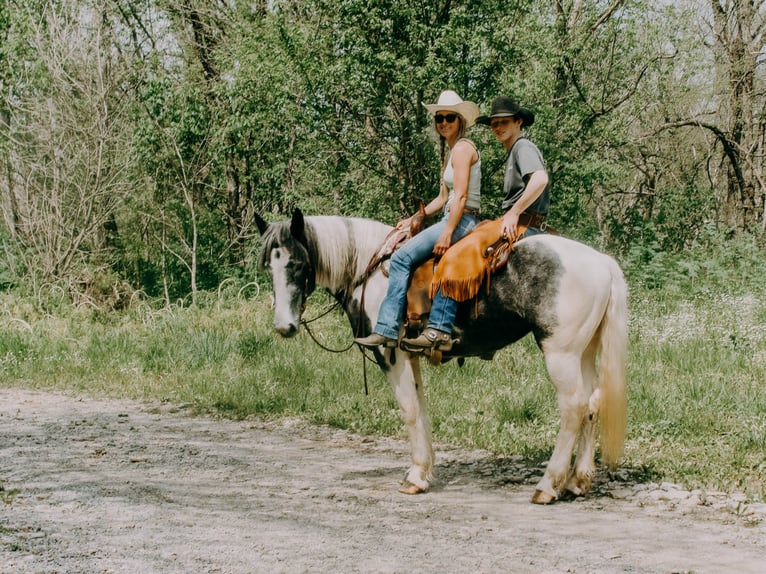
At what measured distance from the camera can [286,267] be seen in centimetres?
537

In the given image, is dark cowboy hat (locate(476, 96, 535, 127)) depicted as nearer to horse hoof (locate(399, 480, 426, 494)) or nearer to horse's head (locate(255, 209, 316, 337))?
horse's head (locate(255, 209, 316, 337))

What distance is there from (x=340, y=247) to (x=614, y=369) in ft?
6.77

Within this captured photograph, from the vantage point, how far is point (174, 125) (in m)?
14.8

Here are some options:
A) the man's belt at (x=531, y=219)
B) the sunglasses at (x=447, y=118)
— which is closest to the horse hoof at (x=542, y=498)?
the man's belt at (x=531, y=219)

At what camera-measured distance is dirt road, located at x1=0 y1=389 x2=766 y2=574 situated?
12.6 feet

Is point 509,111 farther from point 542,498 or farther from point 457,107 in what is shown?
point 542,498

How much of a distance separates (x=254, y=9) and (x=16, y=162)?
209 inches

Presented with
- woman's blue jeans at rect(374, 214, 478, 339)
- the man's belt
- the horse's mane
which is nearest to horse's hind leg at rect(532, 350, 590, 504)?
the man's belt

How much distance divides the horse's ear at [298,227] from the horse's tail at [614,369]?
2.08 meters

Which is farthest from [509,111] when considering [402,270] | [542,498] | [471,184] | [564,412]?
[542,498]

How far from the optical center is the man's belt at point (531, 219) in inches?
208

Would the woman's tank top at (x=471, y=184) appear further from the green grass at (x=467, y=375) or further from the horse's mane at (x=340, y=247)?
the green grass at (x=467, y=375)

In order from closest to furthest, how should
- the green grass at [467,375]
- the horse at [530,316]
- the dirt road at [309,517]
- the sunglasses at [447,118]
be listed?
the dirt road at [309,517]
the horse at [530,316]
the sunglasses at [447,118]
the green grass at [467,375]

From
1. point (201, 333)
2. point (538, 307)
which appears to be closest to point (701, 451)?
point (538, 307)
